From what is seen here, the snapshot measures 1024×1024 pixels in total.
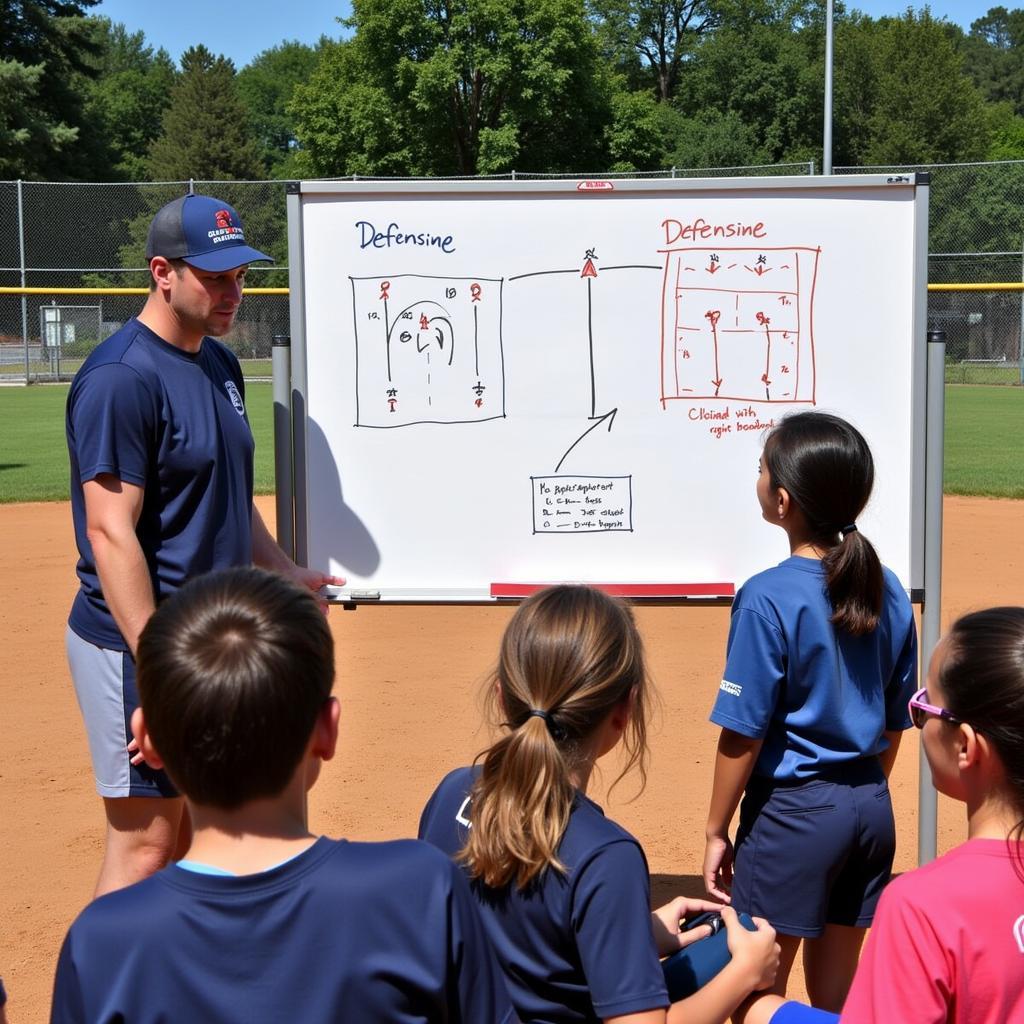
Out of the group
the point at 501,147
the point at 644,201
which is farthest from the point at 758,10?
Answer: the point at 644,201

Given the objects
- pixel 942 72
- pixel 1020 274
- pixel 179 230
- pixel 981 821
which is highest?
pixel 942 72

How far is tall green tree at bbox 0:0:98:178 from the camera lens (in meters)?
42.1

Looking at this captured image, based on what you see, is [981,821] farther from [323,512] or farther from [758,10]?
[758,10]

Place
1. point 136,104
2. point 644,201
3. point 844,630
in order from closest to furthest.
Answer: point 844,630 → point 644,201 → point 136,104

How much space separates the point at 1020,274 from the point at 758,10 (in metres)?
41.7

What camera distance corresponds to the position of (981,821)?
71.1 inches

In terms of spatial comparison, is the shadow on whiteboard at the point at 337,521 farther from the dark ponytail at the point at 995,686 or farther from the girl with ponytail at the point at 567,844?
the dark ponytail at the point at 995,686

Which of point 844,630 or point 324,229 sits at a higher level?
point 324,229

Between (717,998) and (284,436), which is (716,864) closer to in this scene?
(717,998)

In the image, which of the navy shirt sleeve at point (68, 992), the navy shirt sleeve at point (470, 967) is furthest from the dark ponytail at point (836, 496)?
the navy shirt sleeve at point (68, 992)

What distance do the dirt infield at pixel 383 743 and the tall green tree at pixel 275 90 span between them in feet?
276

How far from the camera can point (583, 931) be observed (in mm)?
1809

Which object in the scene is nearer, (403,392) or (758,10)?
(403,392)

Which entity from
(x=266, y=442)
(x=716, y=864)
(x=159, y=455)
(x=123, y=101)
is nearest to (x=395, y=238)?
(x=159, y=455)
